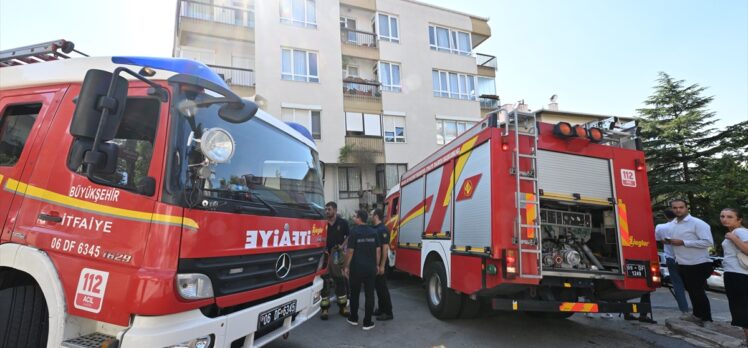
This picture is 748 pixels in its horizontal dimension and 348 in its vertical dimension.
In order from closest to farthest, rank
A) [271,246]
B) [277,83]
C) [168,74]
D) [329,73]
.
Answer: [168,74] < [271,246] < [277,83] < [329,73]

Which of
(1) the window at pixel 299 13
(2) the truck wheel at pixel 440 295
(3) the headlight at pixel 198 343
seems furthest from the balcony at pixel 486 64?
(3) the headlight at pixel 198 343

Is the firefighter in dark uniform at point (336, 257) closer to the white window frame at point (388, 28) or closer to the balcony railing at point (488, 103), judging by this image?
the white window frame at point (388, 28)

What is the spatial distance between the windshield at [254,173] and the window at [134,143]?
0.72 ft

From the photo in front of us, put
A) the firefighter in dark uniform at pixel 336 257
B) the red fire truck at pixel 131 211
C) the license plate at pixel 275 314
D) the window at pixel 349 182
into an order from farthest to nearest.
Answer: the window at pixel 349 182 < the firefighter in dark uniform at pixel 336 257 < the license plate at pixel 275 314 < the red fire truck at pixel 131 211

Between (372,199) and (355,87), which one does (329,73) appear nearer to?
(355,87)

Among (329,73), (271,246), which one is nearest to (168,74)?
(271,246)

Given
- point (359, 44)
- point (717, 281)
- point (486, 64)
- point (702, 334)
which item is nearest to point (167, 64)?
point (702, 334)

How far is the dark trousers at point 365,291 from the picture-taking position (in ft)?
17.8

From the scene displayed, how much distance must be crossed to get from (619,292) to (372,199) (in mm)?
14140

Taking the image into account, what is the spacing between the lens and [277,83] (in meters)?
17.3

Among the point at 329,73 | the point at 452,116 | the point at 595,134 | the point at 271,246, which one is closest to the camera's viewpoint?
the point at 271,246

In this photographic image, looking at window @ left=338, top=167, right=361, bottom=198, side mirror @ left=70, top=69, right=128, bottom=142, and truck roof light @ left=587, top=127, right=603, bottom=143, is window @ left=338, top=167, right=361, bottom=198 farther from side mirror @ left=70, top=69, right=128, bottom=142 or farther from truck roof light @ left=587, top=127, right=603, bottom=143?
side mirror @ left=70, top=69, right=128, bottom=142

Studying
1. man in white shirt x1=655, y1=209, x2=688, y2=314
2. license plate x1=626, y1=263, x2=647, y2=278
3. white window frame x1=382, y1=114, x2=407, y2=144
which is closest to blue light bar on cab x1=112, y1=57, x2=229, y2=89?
license plate x1=626, y1=263, x2=647, y2=278

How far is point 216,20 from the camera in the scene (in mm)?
17234
